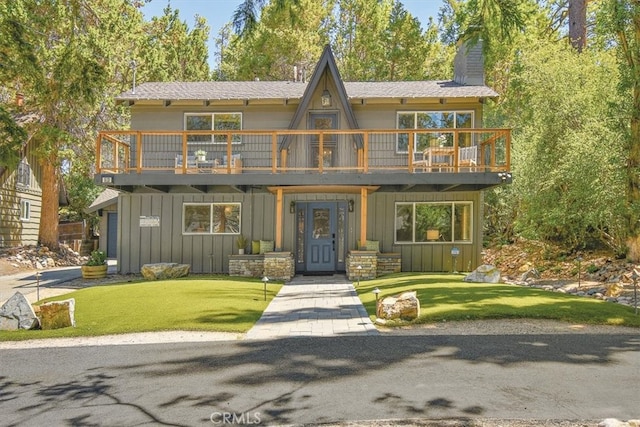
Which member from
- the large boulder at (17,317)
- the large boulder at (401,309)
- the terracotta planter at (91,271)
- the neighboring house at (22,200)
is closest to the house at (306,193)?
the terracotta planter at (91,271)

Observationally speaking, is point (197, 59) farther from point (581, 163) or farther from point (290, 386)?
point (290, 386)

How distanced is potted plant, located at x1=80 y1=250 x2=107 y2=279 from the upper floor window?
33.3 feet

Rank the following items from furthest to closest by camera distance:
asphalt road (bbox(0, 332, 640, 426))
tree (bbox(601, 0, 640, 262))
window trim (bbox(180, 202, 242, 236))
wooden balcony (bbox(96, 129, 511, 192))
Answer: window trim (bbox(180, 202, 242, 236)) < wooden balcony (bbox(96, 129, 511, 192)) < tree (bbox(601, 0, 640, 262)) < asphalt road (bbox(0, 332, 640, 426))

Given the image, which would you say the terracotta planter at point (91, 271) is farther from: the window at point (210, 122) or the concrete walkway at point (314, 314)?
the concrete walkway at point (314, 314)

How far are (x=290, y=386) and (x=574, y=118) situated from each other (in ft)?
52.0

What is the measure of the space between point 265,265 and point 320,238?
2.49 metres

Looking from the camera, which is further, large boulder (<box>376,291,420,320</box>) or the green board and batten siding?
the green board and batten siding

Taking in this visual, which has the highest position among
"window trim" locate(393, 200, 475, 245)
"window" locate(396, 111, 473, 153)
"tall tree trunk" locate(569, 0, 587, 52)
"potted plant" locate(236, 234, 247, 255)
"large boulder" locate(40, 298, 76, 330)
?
"tall tree trunk" locate(569, 0, 587, 52)

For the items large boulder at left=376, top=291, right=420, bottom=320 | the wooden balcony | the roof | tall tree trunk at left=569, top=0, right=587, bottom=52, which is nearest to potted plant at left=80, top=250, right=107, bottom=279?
the wooden balcony

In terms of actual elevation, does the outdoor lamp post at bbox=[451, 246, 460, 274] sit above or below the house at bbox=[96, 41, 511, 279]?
below

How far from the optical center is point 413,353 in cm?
610

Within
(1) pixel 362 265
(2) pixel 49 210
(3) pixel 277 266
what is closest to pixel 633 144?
(1) pixel 362 265

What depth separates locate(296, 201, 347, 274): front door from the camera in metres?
15.6

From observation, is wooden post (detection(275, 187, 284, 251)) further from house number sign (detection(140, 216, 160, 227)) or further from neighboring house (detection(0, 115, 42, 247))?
neighboring house (detection(0, 115, 42, 247))
